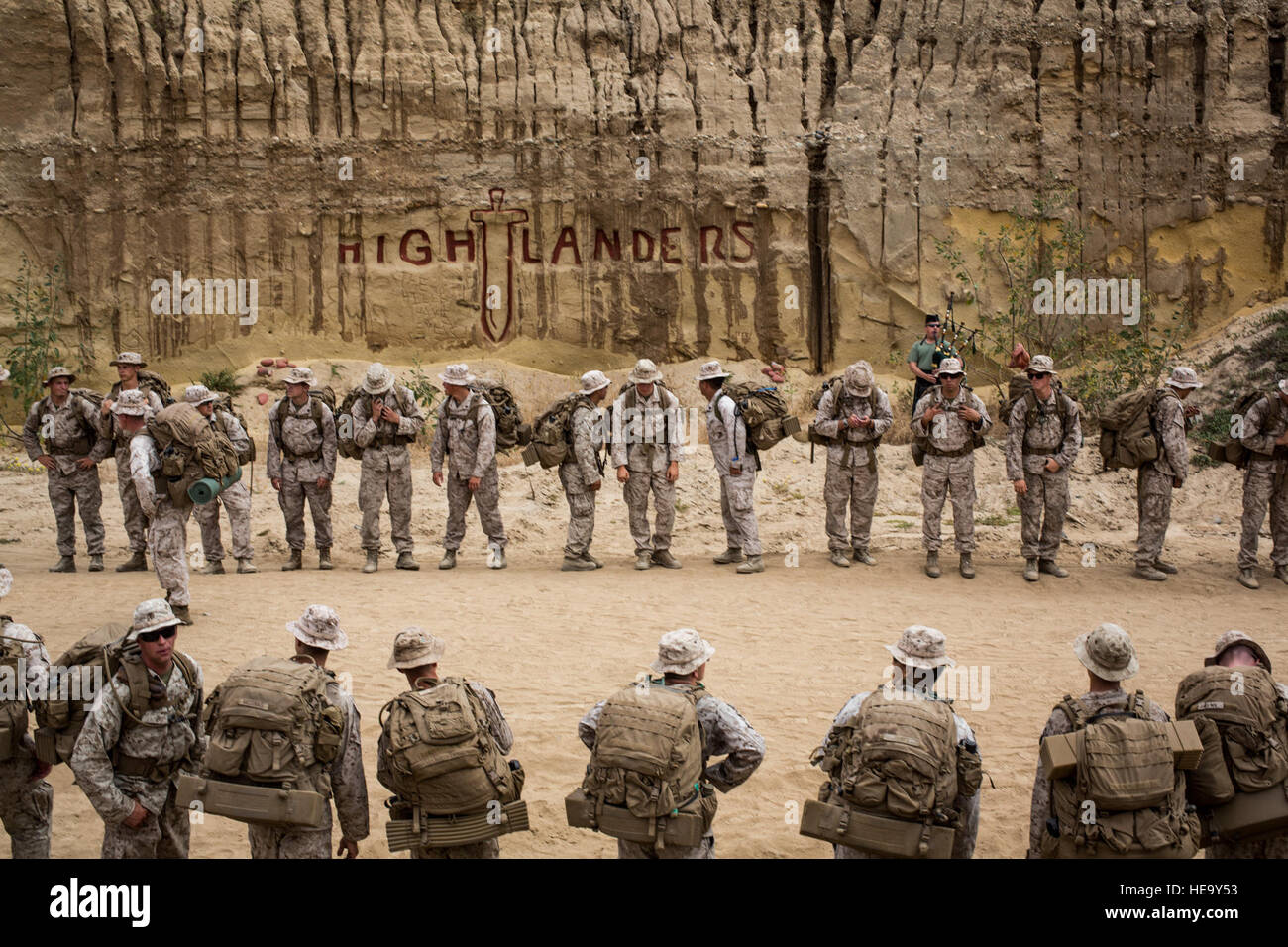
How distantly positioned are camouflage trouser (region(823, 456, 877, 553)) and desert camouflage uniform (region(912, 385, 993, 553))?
60cm

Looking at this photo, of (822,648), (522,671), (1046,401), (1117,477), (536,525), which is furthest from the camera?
(1117,477)

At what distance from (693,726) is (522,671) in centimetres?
396

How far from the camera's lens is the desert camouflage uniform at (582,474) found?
40.0 feet

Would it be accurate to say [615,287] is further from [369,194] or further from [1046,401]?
[1046,401]

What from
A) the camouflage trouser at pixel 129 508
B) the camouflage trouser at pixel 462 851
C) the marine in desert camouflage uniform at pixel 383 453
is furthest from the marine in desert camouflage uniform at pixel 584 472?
the camouflage trouser at pixel 462 851

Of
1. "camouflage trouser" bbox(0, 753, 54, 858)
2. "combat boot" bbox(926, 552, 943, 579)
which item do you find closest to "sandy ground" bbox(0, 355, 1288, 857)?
"combat boot" bbox(926, 552, 943, 579)

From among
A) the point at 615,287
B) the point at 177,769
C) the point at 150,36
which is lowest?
the point at 177,769

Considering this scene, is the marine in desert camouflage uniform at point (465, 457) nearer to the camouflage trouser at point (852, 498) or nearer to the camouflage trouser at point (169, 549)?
the camouflage trouser at point (169, 549)

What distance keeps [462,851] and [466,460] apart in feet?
24.0

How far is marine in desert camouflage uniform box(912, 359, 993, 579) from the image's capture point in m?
11.8

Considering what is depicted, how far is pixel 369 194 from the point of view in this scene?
18.5m

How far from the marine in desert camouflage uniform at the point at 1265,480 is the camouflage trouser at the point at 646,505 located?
5.49 meters

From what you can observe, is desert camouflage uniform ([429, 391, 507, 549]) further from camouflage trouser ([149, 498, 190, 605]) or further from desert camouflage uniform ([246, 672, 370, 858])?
desert camouflage uniform ([246, 672, 370, 858])
